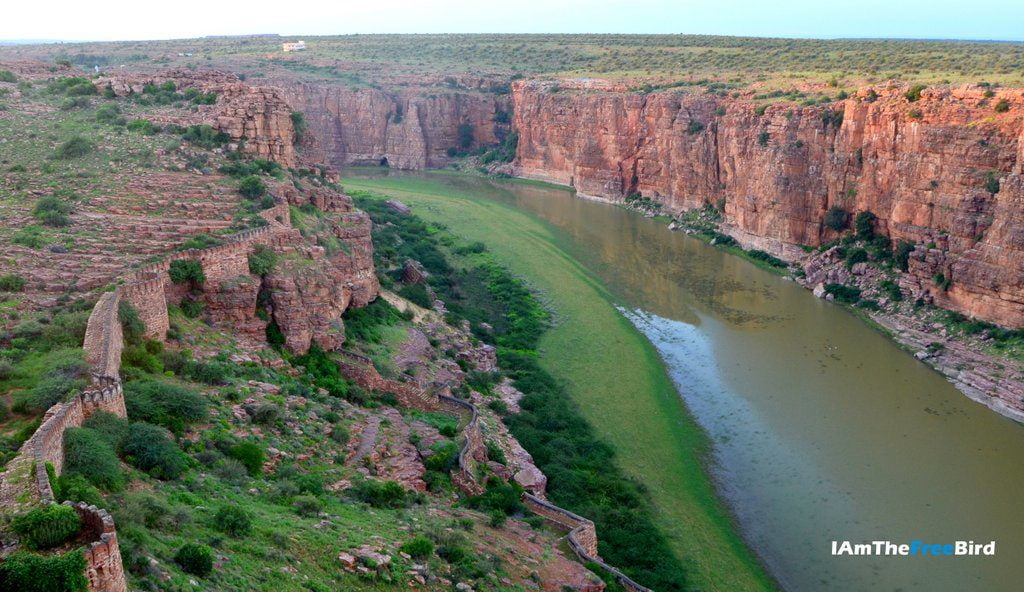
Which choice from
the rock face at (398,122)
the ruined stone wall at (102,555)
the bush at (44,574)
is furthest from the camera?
the rock face at (398,122)

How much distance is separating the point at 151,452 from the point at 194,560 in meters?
3.51

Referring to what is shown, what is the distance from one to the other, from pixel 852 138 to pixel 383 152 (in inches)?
2047

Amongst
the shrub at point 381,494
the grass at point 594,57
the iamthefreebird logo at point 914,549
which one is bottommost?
the iamthefreebird logo at point 914,549

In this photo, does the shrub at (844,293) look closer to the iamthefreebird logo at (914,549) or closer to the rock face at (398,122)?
the iamthefreebird logo at (914,549)

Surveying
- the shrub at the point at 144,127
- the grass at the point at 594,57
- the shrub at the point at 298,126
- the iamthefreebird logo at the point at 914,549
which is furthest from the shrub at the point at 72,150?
the grass at the point at 594,57

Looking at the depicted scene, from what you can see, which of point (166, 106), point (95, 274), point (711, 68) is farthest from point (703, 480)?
point (711, 68)

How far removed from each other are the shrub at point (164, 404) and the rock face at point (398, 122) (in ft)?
227

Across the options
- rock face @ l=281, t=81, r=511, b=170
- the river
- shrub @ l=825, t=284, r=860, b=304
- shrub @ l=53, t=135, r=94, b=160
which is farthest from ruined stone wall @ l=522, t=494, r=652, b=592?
rock face @ l=281, t=81, r=511, b=170

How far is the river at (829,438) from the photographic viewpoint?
814 inches

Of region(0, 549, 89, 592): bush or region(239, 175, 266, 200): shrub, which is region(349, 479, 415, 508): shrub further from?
region(239, 175, 266, 200): shrub

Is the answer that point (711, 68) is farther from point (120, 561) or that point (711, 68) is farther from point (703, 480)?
point (120, 561)

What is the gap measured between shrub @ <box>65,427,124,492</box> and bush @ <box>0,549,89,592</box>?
3.14 m

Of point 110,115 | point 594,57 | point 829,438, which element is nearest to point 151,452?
point 829,438

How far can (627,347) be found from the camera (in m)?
34.3
